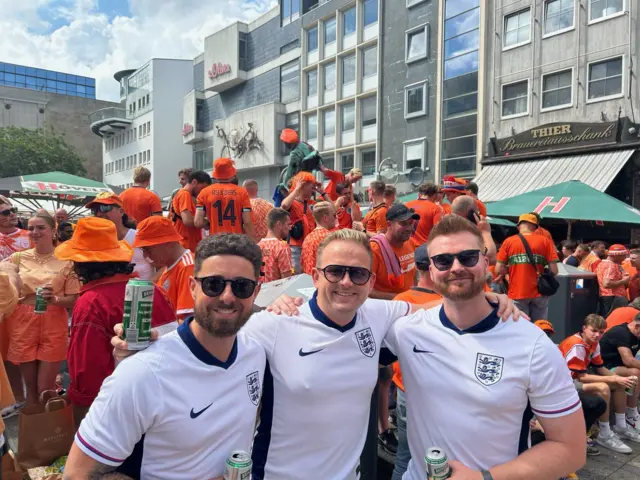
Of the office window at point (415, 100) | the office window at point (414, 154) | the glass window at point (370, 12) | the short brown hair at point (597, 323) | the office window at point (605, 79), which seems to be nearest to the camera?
the short brown hair at point (597, 323)

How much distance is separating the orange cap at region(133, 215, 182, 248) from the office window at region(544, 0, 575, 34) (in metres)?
20.5

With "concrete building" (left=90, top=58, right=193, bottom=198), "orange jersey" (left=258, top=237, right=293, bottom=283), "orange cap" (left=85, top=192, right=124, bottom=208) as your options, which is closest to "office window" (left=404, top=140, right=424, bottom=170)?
"orange jersey" (left=258, top=237, right=293, bottom=283)

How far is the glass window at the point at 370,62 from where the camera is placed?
29484 mm

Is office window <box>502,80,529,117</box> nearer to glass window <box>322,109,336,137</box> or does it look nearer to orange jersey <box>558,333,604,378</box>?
glass window <box>322,109,336,137</box>

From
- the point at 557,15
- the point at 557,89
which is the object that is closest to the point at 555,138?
the point at 557,89

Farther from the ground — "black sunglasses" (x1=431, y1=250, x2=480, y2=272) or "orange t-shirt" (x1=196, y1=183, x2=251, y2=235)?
"orange t-shirt" (x1=196, y1=183, x2=251, y2=235)

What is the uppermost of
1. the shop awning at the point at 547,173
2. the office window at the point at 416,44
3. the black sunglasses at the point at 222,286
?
the office window at the point at 416,44

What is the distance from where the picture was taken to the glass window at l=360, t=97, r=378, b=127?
96.9 ft

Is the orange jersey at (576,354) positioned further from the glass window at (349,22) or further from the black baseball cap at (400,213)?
the glass window at (349,22)

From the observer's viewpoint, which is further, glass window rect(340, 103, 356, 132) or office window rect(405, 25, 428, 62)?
glass window rect(340, 103, 356, 132)

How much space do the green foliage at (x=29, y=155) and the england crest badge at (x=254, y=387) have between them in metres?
48.3

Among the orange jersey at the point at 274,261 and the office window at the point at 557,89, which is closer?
the orange jersey at the point at 274,261

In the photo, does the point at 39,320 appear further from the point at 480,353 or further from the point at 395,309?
the point at 480,353

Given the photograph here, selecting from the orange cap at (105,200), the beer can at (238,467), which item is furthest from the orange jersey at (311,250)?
the beer can at (238,467)
